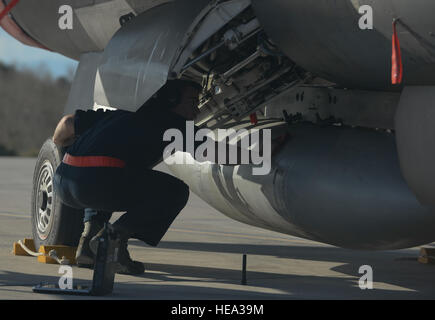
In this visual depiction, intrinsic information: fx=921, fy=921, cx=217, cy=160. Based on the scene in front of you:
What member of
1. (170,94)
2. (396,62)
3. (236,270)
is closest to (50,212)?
(236,270)

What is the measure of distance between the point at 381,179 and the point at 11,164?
2291 centimetres

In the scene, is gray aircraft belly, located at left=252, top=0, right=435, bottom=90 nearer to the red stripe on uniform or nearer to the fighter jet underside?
the fighter jet underside

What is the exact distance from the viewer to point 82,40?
9828 millimetres

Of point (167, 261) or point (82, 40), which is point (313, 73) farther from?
point (82, 40)

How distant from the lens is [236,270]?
8.59m

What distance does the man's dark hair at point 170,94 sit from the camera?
7648 millimetres

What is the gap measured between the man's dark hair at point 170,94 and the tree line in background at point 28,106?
53.5 metres

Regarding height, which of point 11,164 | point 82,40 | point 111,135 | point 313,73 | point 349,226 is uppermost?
point 11,164

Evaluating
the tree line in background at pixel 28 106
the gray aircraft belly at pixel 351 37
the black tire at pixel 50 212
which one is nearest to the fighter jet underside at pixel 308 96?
the gray aircraft belly at pixel 351 37

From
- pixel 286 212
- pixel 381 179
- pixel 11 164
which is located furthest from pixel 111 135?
pixel 11 164

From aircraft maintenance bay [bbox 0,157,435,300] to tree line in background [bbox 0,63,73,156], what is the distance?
50.3m

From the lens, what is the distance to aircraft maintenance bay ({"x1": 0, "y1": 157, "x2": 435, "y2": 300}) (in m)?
7.18

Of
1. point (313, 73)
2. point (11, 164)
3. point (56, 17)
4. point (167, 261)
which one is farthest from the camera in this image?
point (11, 164)
